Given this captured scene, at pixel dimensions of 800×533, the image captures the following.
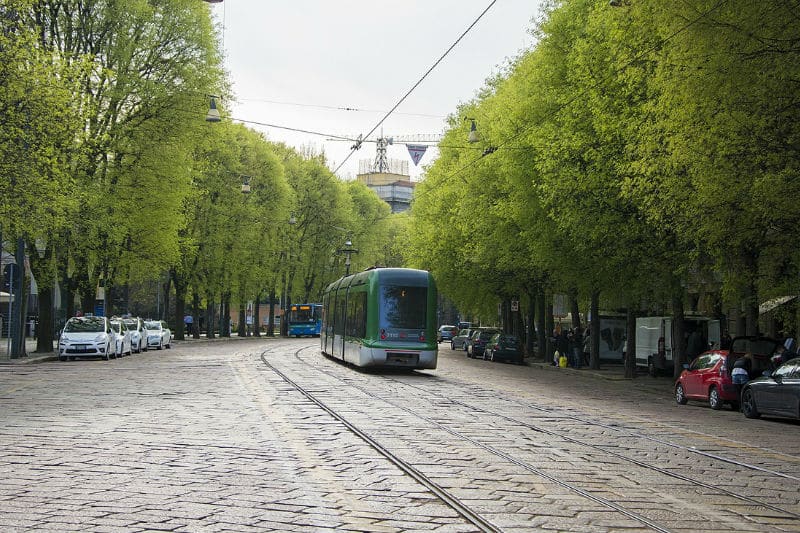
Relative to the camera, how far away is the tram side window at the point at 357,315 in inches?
1150

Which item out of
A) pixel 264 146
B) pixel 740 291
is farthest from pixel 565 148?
pixel 264 146

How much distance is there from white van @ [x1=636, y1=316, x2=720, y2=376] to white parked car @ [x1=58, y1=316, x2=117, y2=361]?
65.8 ft

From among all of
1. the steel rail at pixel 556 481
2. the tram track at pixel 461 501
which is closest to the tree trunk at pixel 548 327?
the steel rail at pixel 556 481

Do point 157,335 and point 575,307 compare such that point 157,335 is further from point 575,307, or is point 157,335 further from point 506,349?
point 575,307

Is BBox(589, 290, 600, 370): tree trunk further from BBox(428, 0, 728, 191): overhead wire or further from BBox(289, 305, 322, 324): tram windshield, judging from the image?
BBox(289, 305, 322, 324): tram windshield

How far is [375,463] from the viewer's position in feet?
35.4

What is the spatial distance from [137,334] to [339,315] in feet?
47.2

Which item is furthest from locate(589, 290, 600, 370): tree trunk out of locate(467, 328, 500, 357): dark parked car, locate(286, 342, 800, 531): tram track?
locate(286, 342, 800, 531): tram track

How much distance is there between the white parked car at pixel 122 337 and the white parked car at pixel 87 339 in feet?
3.74

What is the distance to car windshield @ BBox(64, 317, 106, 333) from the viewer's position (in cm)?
3603

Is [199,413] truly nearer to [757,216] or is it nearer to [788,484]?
[788,484]

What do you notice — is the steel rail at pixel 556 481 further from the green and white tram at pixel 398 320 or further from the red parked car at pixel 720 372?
the green and white tram at pixel 398 320

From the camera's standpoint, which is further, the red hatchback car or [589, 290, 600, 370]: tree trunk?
[589, 290, 600, 370]: tree trunk

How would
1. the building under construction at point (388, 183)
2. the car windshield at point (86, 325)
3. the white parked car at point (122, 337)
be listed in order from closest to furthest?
the car windshield at point (86, 325)
the white parked car at point (122, 337)
the building under construction at point (388, 183)
